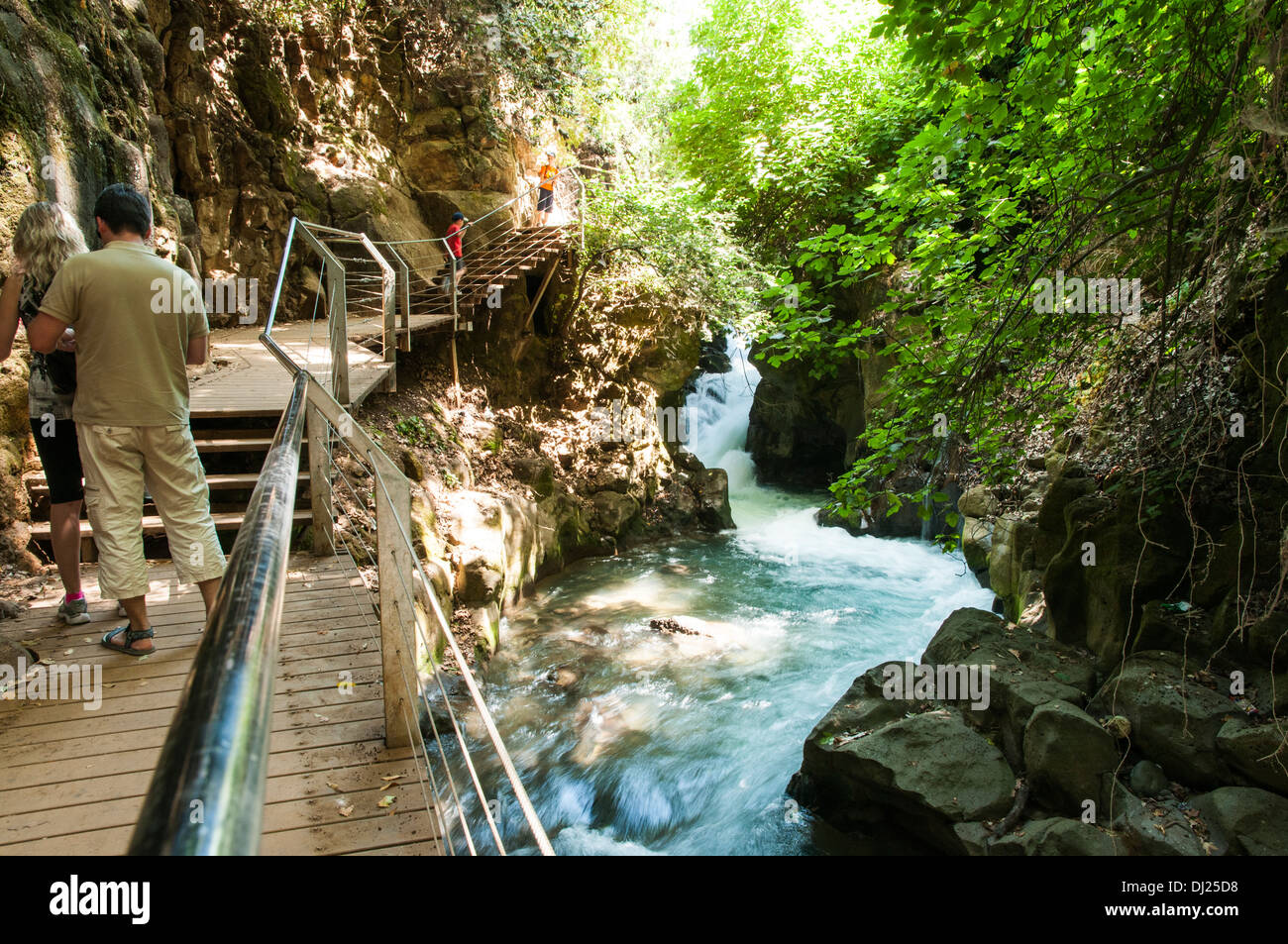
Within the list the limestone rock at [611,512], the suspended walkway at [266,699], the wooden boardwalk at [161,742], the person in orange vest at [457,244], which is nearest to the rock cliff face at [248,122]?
the person in orange vest at [457,244]

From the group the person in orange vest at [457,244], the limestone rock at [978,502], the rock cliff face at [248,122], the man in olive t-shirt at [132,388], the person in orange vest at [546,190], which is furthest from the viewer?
the person in orange vest at [546,190]

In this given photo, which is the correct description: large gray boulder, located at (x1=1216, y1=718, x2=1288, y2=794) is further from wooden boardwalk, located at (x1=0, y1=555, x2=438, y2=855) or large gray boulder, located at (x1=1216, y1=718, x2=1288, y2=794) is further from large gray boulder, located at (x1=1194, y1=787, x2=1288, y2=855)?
wooden boardwalk, located at (x1=0, y1=555, x2=438, y2=855)

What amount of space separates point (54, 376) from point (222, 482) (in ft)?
6.15

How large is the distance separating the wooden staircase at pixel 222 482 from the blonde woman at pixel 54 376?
1108 mm

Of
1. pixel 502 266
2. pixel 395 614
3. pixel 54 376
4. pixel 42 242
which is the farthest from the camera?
pixel 502 266

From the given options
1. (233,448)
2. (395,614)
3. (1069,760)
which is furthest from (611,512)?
(395,614)

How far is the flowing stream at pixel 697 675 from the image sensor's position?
5.62m

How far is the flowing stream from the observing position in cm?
562

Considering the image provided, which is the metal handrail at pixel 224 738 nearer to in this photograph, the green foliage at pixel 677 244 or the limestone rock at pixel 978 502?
the limestone rock at pixel 978 502

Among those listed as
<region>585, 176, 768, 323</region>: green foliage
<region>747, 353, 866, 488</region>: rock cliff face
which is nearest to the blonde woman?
<region>585, 176, 768, 323</region>: green foliage

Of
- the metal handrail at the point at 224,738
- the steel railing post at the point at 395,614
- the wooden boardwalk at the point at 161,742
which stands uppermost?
the metal handrail at the point at 224,738

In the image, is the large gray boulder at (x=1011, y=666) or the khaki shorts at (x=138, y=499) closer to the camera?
the khaki shorts at (x=138, y=499)

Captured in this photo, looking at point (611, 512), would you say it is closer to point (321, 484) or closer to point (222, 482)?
point (222, 482)

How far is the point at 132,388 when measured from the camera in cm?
290
